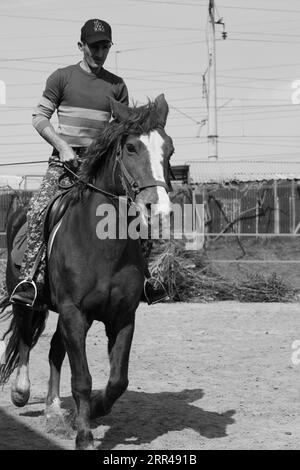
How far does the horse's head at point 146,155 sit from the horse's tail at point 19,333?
2.14 metres

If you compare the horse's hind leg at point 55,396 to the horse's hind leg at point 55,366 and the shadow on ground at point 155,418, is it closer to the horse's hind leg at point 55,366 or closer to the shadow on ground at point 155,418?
the horse's hind leg at point 55,366

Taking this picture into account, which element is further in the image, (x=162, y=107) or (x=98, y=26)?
(x=98, y=26)

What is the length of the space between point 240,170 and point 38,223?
27.4 metres

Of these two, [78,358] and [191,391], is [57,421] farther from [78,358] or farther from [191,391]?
[191,391]

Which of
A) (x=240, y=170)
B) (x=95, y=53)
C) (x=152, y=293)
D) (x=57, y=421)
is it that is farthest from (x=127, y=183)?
A: (x=240, y=170)

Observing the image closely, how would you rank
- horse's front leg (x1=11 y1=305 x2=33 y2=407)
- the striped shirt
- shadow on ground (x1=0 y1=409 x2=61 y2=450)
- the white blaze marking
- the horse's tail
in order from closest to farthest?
1. the white blaze marking
2. shadow on ground (x1=0 y1=409 x2=61 y2=450)
3. the striped shirt
4. horse's front leg (x1=11 y1=305 x2=33 y2=407)
5. the horse's tail

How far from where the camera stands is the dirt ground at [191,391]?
18.8ft

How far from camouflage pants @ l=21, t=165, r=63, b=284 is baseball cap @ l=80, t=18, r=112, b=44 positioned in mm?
1072

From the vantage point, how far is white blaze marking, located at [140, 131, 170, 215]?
4.67 m

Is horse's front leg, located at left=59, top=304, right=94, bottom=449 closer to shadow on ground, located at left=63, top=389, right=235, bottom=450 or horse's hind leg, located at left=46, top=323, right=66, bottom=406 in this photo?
shadow on ground, located at left=63, top=389, right=235, bottom=450

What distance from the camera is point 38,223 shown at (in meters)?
6.00

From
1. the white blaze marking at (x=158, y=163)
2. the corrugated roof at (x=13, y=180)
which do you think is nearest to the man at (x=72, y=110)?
the white blaze marking at (x=158, y=163)

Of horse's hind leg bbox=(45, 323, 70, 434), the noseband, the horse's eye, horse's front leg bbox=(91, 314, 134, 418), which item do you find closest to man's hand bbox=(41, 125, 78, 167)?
→ the noseband

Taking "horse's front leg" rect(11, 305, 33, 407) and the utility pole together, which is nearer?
"horse's front leg" rect(11, 305, 33, 407)
